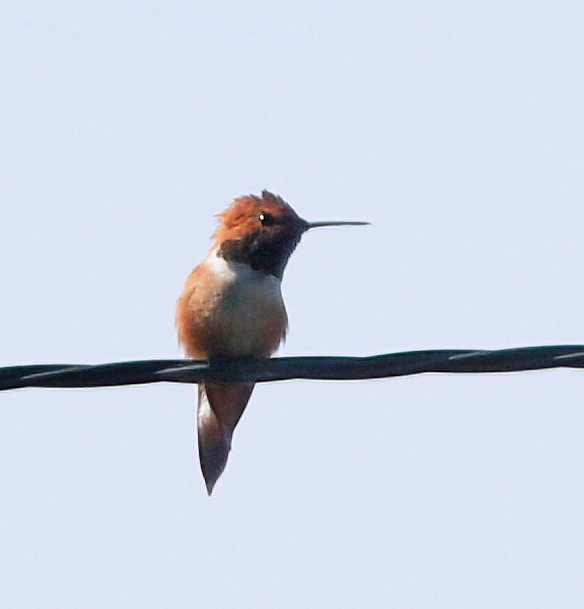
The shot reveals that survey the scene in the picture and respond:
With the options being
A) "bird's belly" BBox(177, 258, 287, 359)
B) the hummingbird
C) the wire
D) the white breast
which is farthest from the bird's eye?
the wire

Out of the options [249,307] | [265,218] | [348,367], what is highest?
[265,218]

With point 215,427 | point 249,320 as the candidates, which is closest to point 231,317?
point 249,320

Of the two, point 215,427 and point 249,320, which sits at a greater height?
point 249,320

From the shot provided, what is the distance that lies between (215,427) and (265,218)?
4.29ft

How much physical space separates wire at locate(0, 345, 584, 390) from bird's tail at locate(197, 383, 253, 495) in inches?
94.9

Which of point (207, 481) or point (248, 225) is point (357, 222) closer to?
point (248, 225)

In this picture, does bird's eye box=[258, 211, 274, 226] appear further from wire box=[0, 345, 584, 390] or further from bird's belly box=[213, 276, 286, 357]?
wire box=[0, 345, 584, 390]

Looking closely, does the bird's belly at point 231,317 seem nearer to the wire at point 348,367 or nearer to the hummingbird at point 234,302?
the hummingbird at point 234,302

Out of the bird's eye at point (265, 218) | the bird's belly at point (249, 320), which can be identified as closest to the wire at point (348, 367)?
the bird's belly at point (249, 320)

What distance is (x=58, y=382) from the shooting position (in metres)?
5.39

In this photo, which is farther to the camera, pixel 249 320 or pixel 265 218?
pixel 265 218

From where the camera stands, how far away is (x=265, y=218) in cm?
825

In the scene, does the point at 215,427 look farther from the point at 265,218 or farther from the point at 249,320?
the point at 265,218

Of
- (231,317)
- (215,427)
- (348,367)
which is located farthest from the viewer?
(215,427)
